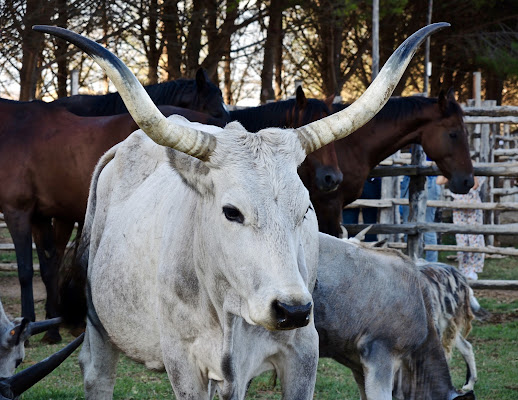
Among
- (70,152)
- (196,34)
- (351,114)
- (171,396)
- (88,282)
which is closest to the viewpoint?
(351,114)

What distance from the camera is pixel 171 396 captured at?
5.46 metres

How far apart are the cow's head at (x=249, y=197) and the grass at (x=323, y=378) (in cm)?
224

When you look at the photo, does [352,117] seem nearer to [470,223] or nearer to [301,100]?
[301,100]

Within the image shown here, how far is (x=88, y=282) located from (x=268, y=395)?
1847 millimetres

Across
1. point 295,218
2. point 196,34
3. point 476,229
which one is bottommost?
point 476,229

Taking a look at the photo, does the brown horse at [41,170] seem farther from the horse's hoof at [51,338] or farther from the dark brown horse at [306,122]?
the dark brown horse at [306,122]

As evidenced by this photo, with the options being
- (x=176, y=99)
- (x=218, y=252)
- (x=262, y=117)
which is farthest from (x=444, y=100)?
(x=218, y=252)

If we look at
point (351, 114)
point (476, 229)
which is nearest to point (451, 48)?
point (476, 229)

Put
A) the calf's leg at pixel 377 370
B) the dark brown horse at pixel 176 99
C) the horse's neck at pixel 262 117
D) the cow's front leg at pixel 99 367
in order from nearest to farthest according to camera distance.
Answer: the cow's front leg at pixel 99 367
the calf's leg at pixel 377 370
the horse's neck at pixel 262 117
the dark brown horse at pixel 176 99

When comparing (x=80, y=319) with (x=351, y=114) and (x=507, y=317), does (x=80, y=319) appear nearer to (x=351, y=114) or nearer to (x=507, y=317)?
(x=351, y=114)

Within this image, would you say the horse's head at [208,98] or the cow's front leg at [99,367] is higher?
the horse's head at [208,98]

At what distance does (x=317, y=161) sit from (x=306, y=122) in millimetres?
556

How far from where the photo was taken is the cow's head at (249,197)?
103 inches

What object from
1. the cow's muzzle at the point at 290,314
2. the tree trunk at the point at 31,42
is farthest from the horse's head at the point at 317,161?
the tree trunk at the point at 31,42
